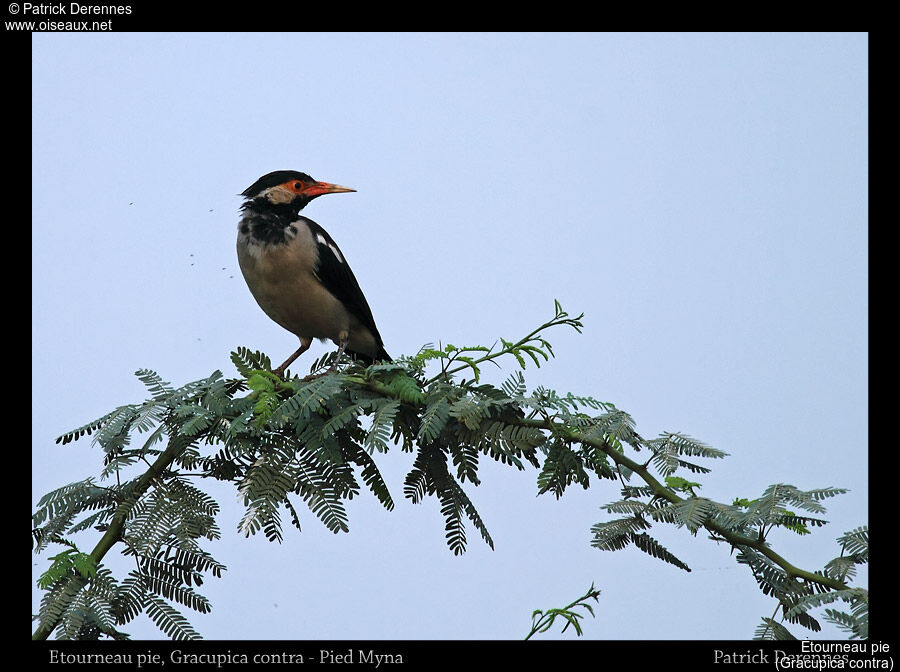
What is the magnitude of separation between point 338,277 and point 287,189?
2.39 ft

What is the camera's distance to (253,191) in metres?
5.75

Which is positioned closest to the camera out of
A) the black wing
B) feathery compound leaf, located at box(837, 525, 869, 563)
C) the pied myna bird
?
feathery compound leaf, located at box(837, 525, 869, 563)

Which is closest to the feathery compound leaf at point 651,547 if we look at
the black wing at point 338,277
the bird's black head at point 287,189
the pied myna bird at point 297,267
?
the pied myna bird at point 297,267

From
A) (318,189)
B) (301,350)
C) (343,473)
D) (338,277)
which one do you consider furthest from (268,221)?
(343,473)

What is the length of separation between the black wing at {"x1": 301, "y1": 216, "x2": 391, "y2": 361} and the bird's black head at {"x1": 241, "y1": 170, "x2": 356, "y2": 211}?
16 cm

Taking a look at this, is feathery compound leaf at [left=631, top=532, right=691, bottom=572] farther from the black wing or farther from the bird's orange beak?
the bird's orange beak

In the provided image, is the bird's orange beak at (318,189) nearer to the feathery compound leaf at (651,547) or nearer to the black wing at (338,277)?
the black wing at (338,277)

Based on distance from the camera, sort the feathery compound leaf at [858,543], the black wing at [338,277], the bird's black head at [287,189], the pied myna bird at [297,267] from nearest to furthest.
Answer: the feathery compound leaf at [858,543] < the pied myna bird at [297,267] < the black wing at [338,277] < the bird's black head at [287,189]

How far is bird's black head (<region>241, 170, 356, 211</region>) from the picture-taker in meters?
5.71

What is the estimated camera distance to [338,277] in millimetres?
5664

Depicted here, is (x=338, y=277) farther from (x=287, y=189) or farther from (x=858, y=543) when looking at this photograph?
(x=858, y=543)

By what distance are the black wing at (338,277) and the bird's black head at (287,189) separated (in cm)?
16

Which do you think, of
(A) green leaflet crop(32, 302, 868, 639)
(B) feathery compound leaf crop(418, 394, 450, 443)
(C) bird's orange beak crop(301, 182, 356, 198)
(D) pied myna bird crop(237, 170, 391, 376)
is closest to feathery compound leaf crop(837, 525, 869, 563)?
(A) green leaflet crop(32, 302, 868, 639)

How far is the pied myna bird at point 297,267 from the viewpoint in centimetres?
546
